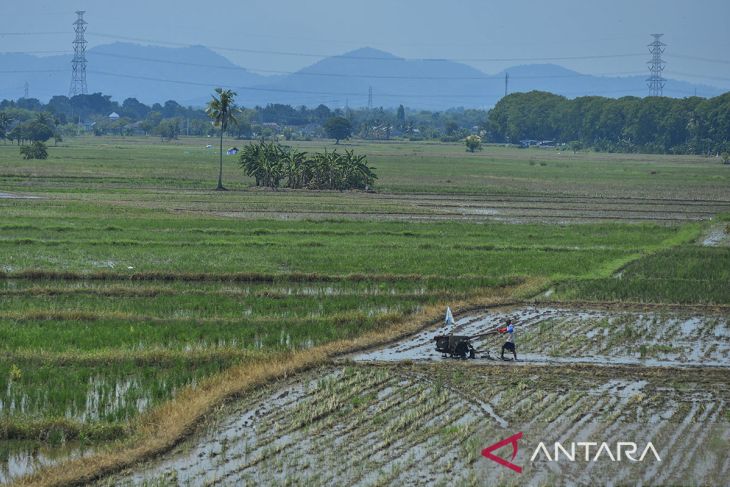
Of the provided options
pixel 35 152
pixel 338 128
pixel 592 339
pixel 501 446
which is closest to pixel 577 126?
pixel 338 128

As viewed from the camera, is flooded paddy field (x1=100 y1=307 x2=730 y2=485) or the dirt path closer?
flooded paddy field (x1=100 y1=307 x2=730 y2=485)

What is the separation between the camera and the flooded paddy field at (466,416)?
38.4 feet

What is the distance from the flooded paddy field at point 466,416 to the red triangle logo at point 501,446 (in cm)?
13

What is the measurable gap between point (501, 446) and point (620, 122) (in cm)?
12946

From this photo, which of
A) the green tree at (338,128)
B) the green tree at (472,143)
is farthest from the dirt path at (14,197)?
the green tree at (338,128)

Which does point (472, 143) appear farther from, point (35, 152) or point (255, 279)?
point (255, 279)

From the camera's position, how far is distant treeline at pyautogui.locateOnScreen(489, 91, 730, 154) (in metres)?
124

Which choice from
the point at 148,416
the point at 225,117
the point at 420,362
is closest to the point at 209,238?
the point at 420,362

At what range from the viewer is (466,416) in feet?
45.8

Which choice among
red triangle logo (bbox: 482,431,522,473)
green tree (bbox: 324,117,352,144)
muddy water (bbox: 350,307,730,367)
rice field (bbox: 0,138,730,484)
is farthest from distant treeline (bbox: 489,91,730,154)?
red triangle logo (bbox: 482,431,522,473)

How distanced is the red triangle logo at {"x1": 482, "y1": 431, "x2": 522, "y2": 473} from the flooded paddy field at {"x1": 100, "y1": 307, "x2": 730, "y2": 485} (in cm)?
13

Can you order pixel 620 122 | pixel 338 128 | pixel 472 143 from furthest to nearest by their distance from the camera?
pixel 338 128 → pixel 620 122 → pixel 472 143

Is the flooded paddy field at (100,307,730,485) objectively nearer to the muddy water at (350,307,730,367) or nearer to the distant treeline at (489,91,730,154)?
the muddy water at (350,307,730,367)

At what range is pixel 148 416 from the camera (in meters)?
13.4
